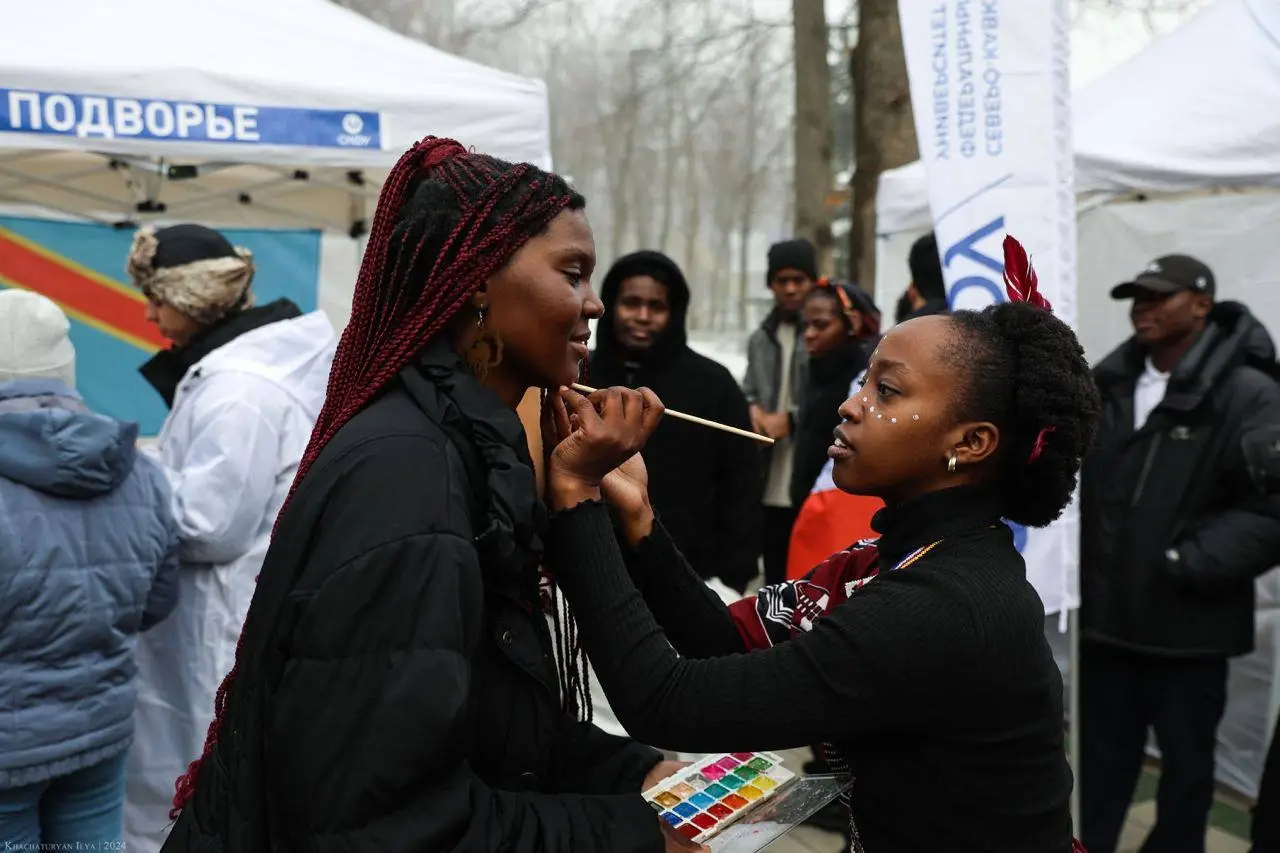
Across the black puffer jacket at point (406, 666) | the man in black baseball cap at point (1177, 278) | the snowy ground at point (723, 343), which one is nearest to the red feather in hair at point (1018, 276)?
the black puffer jacket at point (406, 666)

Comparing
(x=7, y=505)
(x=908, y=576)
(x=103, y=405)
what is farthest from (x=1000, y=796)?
(x=103, y=405)

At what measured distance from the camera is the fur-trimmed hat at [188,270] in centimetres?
315

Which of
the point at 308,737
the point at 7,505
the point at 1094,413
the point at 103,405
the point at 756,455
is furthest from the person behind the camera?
the point at 103,405

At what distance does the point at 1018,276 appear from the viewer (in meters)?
1.77

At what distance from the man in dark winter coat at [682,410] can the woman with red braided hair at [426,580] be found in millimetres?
2475

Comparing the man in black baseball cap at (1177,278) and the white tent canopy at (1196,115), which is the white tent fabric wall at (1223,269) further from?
the man in black baseball cap at (1177,278)

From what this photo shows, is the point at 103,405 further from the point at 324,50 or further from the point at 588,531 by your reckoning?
the point at 588,531

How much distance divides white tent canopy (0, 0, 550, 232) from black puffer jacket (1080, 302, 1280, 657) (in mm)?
2482

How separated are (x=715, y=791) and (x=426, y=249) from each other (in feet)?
2.82

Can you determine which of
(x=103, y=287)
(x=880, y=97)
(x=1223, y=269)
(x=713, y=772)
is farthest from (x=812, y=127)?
(x=713, y=772)

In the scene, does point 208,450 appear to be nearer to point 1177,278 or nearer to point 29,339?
point 29,339

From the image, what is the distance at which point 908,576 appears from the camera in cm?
136

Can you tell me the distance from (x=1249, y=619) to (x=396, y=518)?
3.28 metres

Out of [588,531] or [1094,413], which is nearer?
[588,531]
